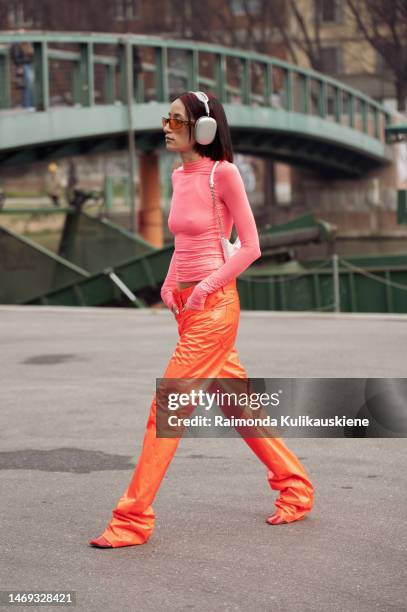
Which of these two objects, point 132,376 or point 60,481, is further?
point 132,376

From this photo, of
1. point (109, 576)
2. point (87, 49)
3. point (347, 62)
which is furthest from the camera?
point (347, 62)

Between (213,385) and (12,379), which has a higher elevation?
(213,385)

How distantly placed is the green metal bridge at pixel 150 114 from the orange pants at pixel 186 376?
2277 centimetres

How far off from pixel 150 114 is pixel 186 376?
93.5 ft

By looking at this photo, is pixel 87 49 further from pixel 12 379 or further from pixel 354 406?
pixel 354 406

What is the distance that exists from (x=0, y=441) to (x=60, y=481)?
4.18 ft

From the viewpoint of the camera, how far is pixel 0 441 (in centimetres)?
785

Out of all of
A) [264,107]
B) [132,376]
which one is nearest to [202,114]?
[132,376]

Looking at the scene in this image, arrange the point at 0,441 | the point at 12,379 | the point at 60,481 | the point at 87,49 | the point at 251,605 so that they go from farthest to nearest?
the point at 87,49 < the point at 12,379 < the point at 0,441 < the point at 60,481 < the point at 251,605

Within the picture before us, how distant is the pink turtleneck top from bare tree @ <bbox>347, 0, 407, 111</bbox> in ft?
143

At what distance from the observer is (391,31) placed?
49.3m

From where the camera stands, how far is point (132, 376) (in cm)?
1081

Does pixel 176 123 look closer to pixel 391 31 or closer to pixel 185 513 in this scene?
pixel 185 513

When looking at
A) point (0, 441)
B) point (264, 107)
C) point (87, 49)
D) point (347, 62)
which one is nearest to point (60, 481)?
point (0, 441)
